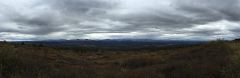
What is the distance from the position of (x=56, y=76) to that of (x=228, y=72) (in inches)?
240

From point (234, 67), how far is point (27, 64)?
829 centimetres

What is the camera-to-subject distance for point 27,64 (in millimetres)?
15391

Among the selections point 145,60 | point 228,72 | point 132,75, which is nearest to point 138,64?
point 145,60

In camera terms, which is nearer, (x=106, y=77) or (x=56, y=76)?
(x=56, y=76)

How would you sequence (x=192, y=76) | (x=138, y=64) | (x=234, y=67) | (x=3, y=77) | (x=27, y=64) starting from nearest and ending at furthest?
(x=3, y=77) → (x=234, y=67) → (x=192, y=76) → (x=27, y=64) → (x=138, y=64)

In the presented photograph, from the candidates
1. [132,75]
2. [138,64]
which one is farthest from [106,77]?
[138,64]

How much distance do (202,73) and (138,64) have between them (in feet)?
51.6

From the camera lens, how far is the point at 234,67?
13133 mm

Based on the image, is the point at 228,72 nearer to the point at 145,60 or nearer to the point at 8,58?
the point at 8,58

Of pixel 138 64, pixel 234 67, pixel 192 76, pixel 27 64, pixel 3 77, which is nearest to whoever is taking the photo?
pixel 3 77

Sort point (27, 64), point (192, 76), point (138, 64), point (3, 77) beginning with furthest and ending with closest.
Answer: point (138, 64), point (27, 64), point (192, 76), point (3, 77)

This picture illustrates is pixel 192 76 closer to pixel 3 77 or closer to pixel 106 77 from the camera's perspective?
pixel 106 77

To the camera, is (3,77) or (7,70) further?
(7,70)

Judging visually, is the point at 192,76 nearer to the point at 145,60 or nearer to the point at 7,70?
the point at 7,70
